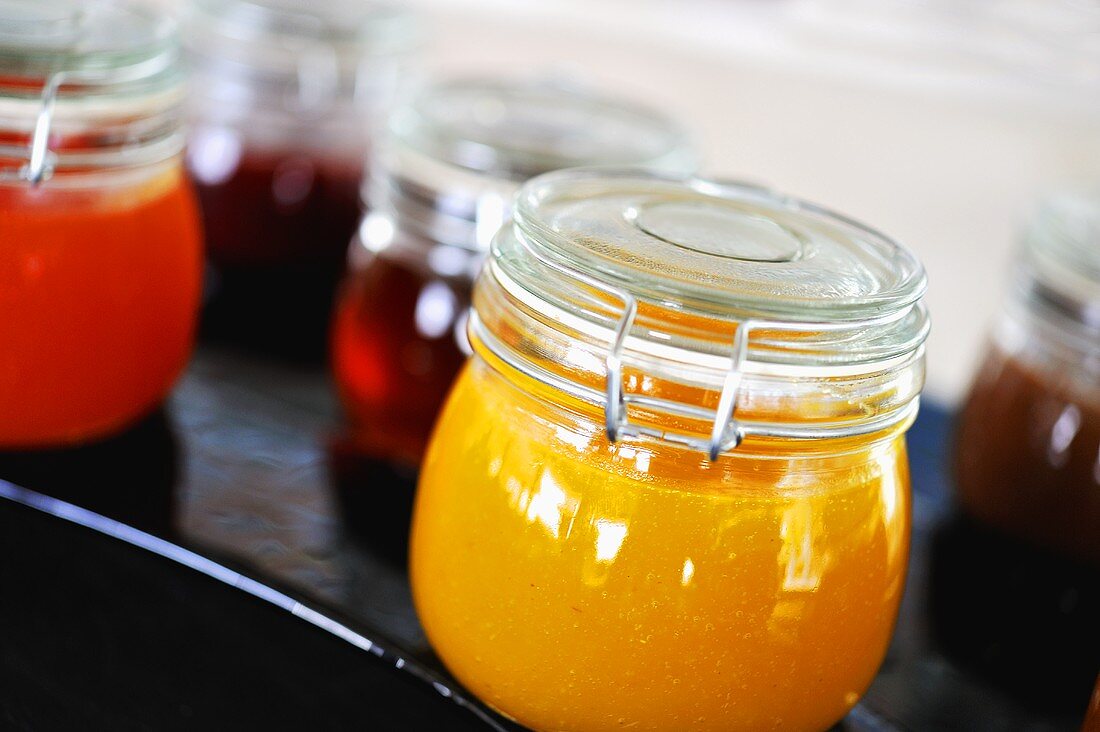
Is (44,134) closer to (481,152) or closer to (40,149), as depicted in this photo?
(40,149)

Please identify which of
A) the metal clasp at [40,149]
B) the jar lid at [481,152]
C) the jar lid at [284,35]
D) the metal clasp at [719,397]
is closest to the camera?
the metal clasp at [719,397]

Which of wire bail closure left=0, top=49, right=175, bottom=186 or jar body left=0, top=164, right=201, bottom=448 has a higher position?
wire bail closure left=0, top=49, right=175, bottom=186

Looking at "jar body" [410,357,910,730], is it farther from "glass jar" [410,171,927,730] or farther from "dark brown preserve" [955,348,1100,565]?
"dark brown preserve" [955,348,1100,565]

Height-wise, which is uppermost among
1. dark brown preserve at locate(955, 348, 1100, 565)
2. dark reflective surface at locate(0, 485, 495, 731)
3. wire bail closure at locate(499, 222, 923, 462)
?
wire bail closure at locate(499, 222, 923, 462)

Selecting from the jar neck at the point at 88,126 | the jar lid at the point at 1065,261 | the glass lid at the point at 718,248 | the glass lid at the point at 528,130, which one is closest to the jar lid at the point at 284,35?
the glass lid at the point at 528,130

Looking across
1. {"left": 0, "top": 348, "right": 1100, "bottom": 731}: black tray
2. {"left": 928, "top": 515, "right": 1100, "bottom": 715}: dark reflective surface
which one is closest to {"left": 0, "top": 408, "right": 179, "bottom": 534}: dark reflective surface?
{"left": 0, "top": 348, "right": 1100, "bottom": 731}: black tray

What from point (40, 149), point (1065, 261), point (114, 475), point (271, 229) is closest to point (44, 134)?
point (40, 149)

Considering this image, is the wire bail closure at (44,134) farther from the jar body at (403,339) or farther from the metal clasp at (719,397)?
the metal clasp at (719,397)

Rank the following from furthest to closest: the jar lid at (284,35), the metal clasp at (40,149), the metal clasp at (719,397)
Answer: the jar lid at (284,35), the metal clasp at (40,149), the metal clasp at (719,397)
